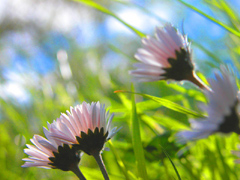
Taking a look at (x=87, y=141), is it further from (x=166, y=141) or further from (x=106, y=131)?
(x=166, y=141)

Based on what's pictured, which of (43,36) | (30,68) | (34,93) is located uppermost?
(43,36)

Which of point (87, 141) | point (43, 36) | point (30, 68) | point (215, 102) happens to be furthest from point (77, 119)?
point (43, 36)

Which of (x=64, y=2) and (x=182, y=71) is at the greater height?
(x=64, y=2)

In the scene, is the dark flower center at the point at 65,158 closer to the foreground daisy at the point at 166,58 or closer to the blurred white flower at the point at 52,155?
the blurred white flower at the point at 52,155

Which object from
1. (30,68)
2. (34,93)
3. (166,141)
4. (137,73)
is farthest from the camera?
(30,68)

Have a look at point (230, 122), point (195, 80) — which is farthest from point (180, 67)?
point (230, 122)

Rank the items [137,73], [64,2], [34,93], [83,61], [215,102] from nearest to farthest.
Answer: [215,102] < [137,73] < [34,93] < [83,61] < [64,2]
